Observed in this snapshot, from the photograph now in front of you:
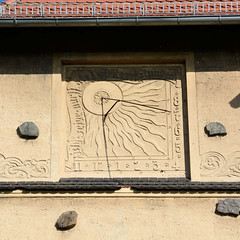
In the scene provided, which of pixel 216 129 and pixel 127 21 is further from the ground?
pixel 127 21

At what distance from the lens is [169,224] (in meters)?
6.57

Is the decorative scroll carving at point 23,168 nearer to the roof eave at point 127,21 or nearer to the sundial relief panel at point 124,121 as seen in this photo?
the sundial relief panel at point 124,121

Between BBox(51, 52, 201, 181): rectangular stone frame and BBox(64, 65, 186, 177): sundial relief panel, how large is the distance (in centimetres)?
12

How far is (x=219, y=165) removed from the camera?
6.87m

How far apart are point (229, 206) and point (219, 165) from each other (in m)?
0.61

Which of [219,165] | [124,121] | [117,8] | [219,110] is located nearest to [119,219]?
[124,121]

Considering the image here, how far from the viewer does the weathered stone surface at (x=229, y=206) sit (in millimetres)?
6516

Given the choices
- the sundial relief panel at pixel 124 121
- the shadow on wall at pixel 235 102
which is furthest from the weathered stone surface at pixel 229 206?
the shadow on wall at pixel 235 102

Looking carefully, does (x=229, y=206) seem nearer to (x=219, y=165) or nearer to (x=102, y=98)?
(x=219, y=165)

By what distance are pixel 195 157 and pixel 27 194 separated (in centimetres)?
233

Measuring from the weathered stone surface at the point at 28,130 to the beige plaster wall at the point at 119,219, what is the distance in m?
0.88

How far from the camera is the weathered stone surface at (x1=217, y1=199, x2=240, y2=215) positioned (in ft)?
21.4

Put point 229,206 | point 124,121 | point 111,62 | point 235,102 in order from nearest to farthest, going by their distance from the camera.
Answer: point 229,206
point 235,102
point 124,121
point 111,62

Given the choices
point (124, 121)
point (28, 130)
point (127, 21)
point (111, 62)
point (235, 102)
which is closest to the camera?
point (127, 21)
